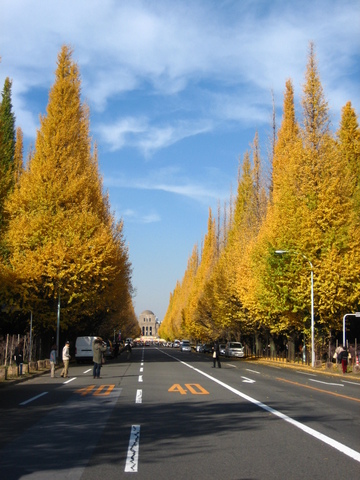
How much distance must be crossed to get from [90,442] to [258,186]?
52704 mm

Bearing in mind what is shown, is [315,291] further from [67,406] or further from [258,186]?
[258,186]

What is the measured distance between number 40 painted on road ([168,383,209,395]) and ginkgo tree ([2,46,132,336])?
15086 millimetres

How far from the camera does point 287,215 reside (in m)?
34.9

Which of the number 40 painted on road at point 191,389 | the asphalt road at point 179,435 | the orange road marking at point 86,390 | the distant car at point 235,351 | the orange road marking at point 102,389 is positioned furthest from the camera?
the distant car at point 235,351

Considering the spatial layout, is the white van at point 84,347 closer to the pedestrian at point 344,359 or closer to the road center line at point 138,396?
the pedestrian at point 344,359

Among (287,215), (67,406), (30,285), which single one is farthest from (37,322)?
(67,406)

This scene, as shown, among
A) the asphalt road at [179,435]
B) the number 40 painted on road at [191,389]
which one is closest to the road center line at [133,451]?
the asphalt road at [179,435]

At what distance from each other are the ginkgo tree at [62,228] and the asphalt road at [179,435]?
54.9 feet

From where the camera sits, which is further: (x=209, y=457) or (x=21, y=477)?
(x=209, y=457)

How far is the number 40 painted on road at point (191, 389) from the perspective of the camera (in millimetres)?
17344

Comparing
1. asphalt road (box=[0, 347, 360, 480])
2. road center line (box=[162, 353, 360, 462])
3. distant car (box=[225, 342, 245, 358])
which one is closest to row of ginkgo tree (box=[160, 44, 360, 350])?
distant car (box=[225, 342, 245, 358])

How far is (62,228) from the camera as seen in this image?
1369 inches

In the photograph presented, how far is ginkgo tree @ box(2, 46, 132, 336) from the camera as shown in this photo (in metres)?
33.6

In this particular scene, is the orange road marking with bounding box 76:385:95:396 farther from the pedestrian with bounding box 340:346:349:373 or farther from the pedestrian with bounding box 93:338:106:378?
the pedestrian with bounding box 340:346:349:373
